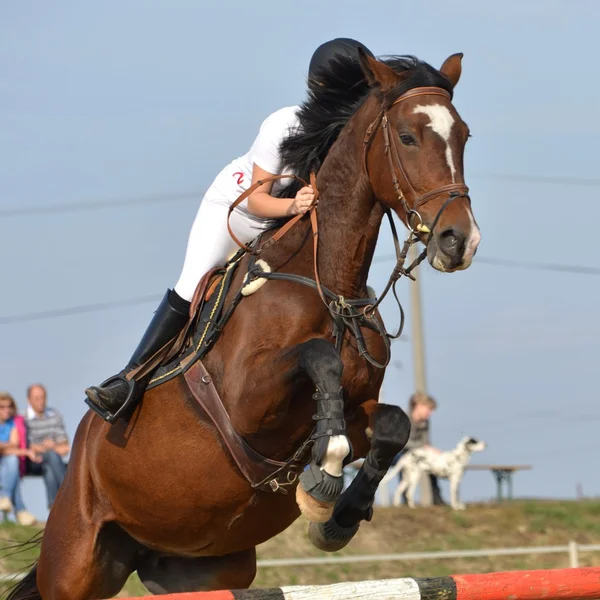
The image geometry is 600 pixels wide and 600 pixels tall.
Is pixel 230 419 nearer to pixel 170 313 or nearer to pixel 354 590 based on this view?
pixel 170 313

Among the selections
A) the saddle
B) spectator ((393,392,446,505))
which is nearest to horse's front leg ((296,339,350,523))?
the saddle

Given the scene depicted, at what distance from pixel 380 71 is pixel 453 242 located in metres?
0.99

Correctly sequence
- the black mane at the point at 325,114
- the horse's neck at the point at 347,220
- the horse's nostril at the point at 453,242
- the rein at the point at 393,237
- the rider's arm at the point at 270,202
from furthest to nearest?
the black mane at the point at 325,114
the rider's arm at the point at 270,202
the horse's neck at the point at 347,220
the rein at the point at 393,237
the horse's nostril at the point at 453,242

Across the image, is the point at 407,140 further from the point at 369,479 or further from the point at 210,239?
the point at 369,479

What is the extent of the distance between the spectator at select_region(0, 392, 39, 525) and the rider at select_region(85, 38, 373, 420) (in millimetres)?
4557

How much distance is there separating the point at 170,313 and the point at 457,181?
174 cm

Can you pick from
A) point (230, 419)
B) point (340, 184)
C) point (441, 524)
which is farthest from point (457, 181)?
point (441, 524)

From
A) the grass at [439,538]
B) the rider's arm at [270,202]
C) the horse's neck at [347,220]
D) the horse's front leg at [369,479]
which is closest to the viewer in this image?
the horse's front leg at [369,479]

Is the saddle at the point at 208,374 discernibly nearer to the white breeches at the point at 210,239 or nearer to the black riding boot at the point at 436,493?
the white breeches at the point at 210,239

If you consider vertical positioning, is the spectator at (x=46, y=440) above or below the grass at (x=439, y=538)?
above

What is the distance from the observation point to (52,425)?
33.6 feet

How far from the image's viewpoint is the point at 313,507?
4797 millimetres

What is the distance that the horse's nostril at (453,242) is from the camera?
4.48m

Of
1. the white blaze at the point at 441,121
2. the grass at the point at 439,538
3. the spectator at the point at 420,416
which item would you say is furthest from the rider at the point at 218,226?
the spectator at the point at 420,416
